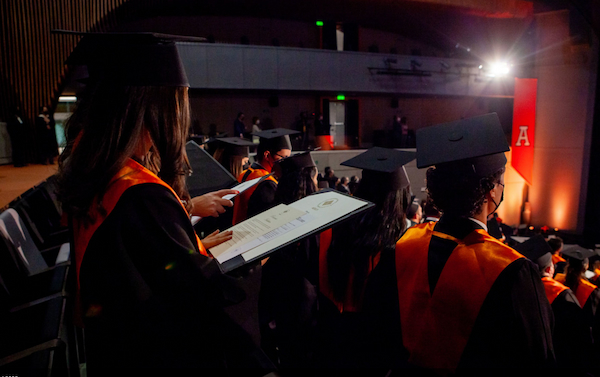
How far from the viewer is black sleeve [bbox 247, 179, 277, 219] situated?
2.86 m

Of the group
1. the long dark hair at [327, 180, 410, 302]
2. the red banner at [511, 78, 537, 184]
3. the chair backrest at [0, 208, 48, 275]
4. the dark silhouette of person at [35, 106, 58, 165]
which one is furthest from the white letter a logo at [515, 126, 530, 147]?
the dark silhouette of person at [35, 106, 58, 165]

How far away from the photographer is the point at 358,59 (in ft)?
41.6

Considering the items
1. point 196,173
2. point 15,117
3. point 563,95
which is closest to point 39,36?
point 15,117

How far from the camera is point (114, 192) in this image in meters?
0.85

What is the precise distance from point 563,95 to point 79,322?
13.7 meters

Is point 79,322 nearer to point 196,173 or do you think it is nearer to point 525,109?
point 196,173

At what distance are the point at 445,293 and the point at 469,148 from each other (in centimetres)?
54

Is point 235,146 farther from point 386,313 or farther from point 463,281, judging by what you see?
point 463,281

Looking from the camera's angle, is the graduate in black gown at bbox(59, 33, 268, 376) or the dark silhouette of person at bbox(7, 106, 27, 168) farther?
the dark silhouette of person at bbox(7, 106, 27, 168)

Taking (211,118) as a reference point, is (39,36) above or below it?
above

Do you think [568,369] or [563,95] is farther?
[563,95]

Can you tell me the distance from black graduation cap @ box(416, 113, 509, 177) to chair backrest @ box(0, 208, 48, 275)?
2196 millimetres

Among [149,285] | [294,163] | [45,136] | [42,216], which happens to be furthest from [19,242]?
[45,136]

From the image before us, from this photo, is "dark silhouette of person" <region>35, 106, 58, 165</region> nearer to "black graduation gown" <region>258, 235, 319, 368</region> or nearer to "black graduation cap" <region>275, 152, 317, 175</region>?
"black graduation cap" <region>275, 152, 317, 175</region>
